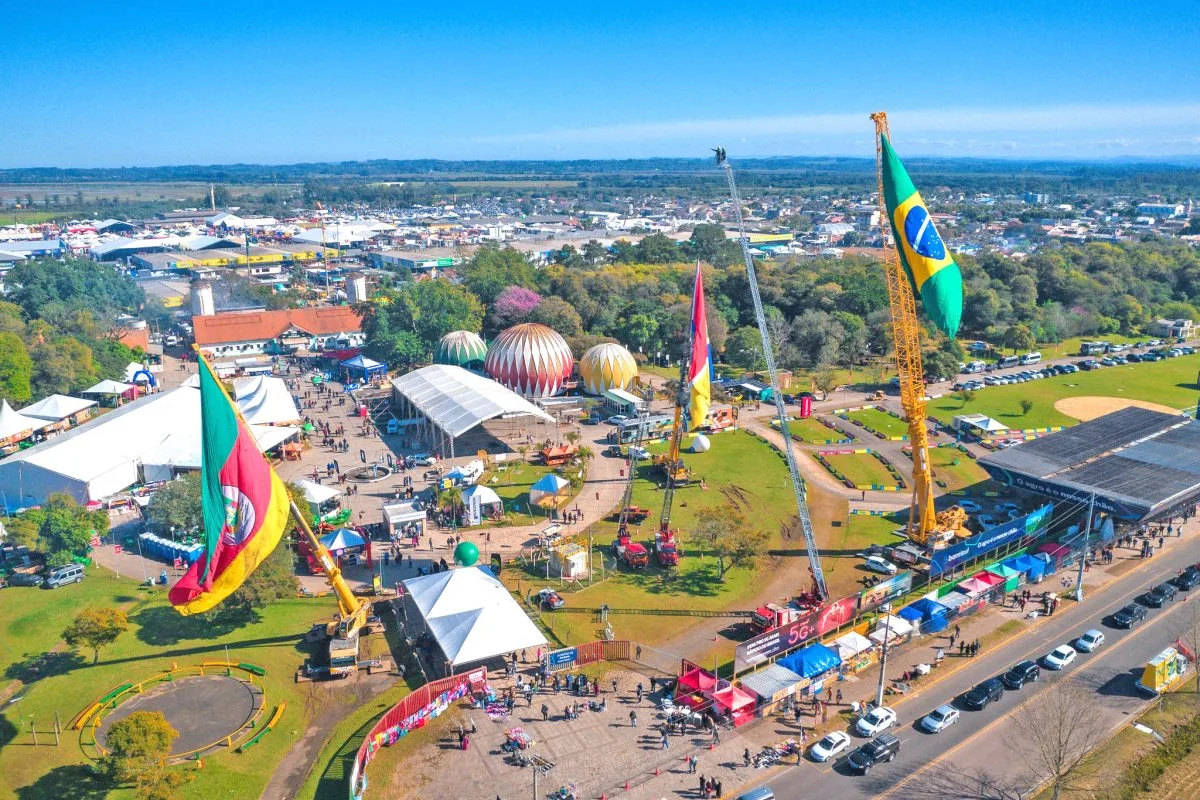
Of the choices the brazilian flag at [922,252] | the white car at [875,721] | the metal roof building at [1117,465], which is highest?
the brazilian flag at [922,252]

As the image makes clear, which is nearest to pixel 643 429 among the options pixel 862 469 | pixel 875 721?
pixel 862 469

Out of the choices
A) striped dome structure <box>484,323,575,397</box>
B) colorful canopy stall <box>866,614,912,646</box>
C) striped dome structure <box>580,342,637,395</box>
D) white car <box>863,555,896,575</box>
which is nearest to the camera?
colorful canopy stall <box>866,614,912,646</box>

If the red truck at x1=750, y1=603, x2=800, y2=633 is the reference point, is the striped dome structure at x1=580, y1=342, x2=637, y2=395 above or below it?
above

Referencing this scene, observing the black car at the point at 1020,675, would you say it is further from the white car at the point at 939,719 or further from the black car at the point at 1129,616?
the black car at the point at 1129,616

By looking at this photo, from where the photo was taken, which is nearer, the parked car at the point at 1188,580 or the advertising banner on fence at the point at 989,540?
the parked car at the point at 1188,580

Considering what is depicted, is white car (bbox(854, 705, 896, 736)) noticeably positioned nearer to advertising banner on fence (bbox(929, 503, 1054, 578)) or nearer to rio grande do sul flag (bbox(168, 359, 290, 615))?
advertising banner on fence (bbox(929, 503, 1054, 578))

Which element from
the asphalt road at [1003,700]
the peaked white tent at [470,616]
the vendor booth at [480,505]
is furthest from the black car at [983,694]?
the vendor booth at [480,505]

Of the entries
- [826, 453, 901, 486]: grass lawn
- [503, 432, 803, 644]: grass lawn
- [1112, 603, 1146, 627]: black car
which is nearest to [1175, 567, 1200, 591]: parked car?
[1112, 603, 1146, 627]: black car
